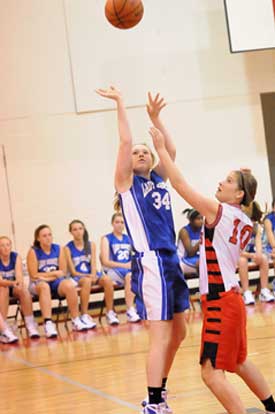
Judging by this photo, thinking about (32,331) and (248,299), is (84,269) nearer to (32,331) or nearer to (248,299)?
(32,331)

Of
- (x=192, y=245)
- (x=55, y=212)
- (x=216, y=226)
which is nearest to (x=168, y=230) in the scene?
(x=216, y=226)

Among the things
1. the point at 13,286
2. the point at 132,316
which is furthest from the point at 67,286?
the point at 132,316

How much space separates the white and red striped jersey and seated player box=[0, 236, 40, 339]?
577 centimetres

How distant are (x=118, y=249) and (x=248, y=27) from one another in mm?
4038

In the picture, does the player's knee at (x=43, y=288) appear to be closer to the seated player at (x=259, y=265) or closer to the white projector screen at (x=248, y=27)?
the seated player at (x=259, y=265)

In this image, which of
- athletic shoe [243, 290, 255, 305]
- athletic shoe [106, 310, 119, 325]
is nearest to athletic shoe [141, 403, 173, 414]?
athletic shoe [106, 310, 119, 325]

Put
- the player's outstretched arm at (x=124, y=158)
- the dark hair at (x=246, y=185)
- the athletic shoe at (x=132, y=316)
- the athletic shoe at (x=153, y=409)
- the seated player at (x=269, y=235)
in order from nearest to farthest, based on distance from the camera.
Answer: the dark hair at (x=246, y=185), the athletic shoe at (x=153, y=409), the player's outstretched arm at (x=124, y=158), the athletic shoe at (x=132, y=316), the seated player at (x=269, y=235)

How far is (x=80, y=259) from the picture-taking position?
10.5 m

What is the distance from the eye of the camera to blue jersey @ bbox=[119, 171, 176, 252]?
181 inches

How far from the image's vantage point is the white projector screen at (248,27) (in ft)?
39.0

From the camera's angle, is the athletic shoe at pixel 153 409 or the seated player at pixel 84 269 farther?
the seated player at pixel 84 269

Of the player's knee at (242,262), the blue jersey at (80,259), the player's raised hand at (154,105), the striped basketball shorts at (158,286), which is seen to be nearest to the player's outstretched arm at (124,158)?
the player's raised hand at (154,105)

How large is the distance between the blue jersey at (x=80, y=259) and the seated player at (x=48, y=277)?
204 mm

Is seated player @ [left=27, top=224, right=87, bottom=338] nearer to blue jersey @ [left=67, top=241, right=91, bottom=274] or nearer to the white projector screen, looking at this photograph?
blue jersey @ [left=67, top=241, right=91, bottom=274]
